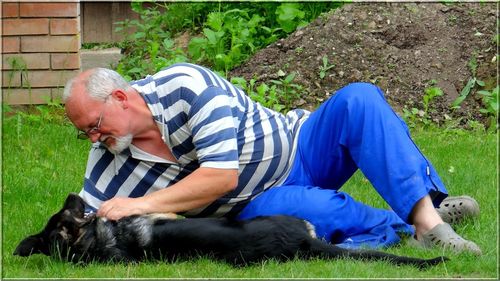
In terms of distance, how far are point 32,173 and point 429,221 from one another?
2.91 metres

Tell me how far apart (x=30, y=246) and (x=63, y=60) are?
12.4 feet

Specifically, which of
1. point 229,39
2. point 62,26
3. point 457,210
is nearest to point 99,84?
point 457,210

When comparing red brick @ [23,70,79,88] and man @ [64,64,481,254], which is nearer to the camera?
man @ [64,64,481,254]

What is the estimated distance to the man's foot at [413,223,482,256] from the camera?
4715 millimetres

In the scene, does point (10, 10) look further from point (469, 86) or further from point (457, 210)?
point (457, 210)

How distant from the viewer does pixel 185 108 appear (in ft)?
15.5

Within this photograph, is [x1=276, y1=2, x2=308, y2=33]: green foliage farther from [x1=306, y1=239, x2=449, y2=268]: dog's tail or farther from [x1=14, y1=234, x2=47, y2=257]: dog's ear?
[x1=14, y1=234, x2=47, y2=257]: dog's ear

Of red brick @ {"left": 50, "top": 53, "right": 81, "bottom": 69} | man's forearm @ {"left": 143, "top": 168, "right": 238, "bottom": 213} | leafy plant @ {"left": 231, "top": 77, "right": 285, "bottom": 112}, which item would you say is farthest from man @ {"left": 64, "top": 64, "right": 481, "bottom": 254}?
red brick @ {"left": 50, "top": 53, "right": 81, "bottom": 69}

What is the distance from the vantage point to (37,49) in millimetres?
8227

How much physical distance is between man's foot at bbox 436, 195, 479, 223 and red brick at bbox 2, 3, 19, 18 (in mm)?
4256

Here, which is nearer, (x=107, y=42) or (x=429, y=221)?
(x=429, y=221)

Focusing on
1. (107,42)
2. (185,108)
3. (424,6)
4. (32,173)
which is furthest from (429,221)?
(107,42)

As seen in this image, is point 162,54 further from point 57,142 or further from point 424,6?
point 424,6

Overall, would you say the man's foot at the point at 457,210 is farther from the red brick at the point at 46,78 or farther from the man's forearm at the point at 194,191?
the red brick at the point at 46,78
